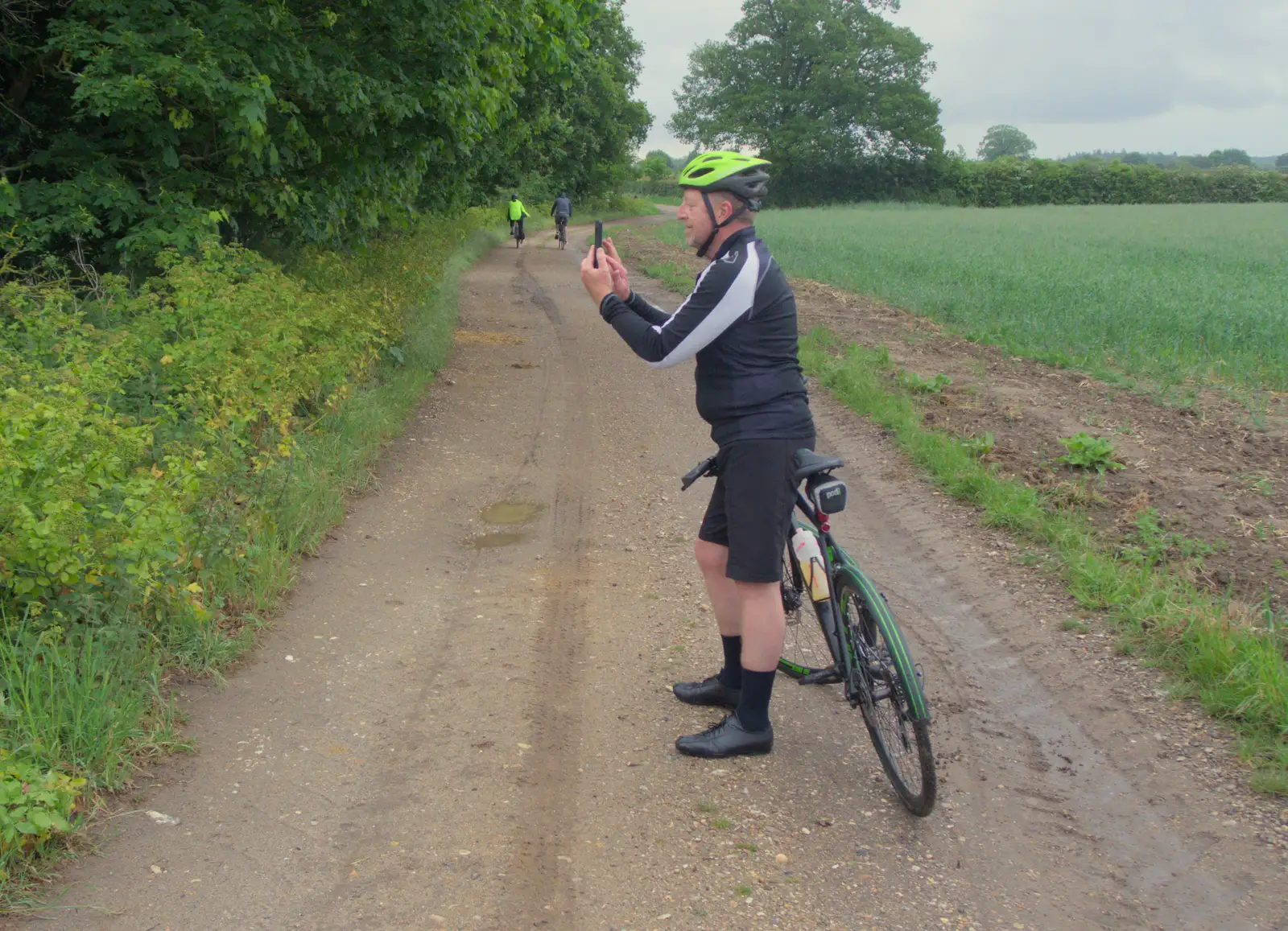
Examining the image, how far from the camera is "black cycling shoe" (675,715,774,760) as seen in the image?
13.4ft

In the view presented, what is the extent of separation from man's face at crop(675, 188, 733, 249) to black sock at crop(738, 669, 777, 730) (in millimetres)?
1616

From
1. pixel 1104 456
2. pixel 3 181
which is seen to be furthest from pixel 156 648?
pixel 1104 456

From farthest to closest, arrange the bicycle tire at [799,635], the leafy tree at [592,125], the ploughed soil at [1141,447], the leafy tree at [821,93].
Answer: the leafy tree at [821,93]
the leafy tree at [592,125]
the ploughed soil at [1141,447]
the bicycle tire at [799,635]

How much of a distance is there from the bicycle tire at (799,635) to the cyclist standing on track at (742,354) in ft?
0.95

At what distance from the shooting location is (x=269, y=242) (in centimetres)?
1234

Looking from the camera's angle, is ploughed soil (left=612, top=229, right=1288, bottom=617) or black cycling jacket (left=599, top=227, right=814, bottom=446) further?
ploughed soil (left=612, top=229, right=1288, bottom=617)

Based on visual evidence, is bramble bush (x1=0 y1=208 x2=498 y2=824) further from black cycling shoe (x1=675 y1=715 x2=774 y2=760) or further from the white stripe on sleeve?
the white stripe on sleeve

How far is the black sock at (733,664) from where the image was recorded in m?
4.40

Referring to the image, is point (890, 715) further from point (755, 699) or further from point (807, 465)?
point (807, 465)

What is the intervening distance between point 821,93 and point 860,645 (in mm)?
80637

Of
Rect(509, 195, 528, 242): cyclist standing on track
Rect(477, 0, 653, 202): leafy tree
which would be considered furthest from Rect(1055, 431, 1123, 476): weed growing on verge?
Rect(509, 195, 528, 242): cyclist standing on track

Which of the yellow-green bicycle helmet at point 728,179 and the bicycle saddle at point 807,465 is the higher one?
the yellow-green bicycle helmet at point 728,179

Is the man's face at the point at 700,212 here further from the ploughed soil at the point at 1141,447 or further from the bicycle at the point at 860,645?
the ploughed soil at the point at 1141,447

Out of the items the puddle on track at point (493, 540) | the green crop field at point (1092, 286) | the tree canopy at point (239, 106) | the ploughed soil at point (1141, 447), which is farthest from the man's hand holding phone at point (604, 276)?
the green crop field at point (1092, 286)
